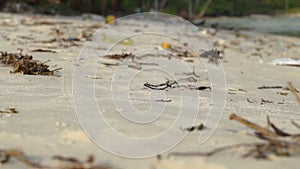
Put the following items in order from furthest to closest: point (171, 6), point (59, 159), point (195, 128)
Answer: point (171, 6) → point (195, 128) → point (59, 159)

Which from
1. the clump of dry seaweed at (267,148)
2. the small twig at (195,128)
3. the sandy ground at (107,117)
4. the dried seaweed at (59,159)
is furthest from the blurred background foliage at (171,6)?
the clump of dry seaweed at (267,148)

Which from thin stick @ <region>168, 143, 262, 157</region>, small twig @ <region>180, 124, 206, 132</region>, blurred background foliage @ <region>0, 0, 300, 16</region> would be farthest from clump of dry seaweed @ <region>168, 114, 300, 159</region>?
blurred background foliage @ <region>0, 0, 300, 16</region>

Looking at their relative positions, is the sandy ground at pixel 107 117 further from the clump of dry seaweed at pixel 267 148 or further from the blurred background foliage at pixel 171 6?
the blurred background foliage at pixel 171 6

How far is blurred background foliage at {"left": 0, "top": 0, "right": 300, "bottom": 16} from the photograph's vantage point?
1099 centimetres

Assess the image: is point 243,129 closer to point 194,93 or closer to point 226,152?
point 226,152

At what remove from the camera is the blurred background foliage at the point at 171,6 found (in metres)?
11.0

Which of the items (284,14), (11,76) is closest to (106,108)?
(11,76)

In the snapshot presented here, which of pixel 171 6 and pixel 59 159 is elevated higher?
pixel 171 6

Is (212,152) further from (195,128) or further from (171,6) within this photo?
(171,6)

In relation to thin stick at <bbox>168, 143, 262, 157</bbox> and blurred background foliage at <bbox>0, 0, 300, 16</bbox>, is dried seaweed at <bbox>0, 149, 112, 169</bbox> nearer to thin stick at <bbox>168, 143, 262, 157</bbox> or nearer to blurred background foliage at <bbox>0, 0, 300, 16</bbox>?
thin stick at <bbox>168, 143, 262, 157</bbox>

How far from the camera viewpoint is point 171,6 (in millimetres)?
20641

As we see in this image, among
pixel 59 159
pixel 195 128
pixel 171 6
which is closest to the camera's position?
pixel 59 159

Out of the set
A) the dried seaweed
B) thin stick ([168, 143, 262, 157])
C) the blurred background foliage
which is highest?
the blurred background foliage

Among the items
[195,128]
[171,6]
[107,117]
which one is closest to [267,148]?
[195,128]
